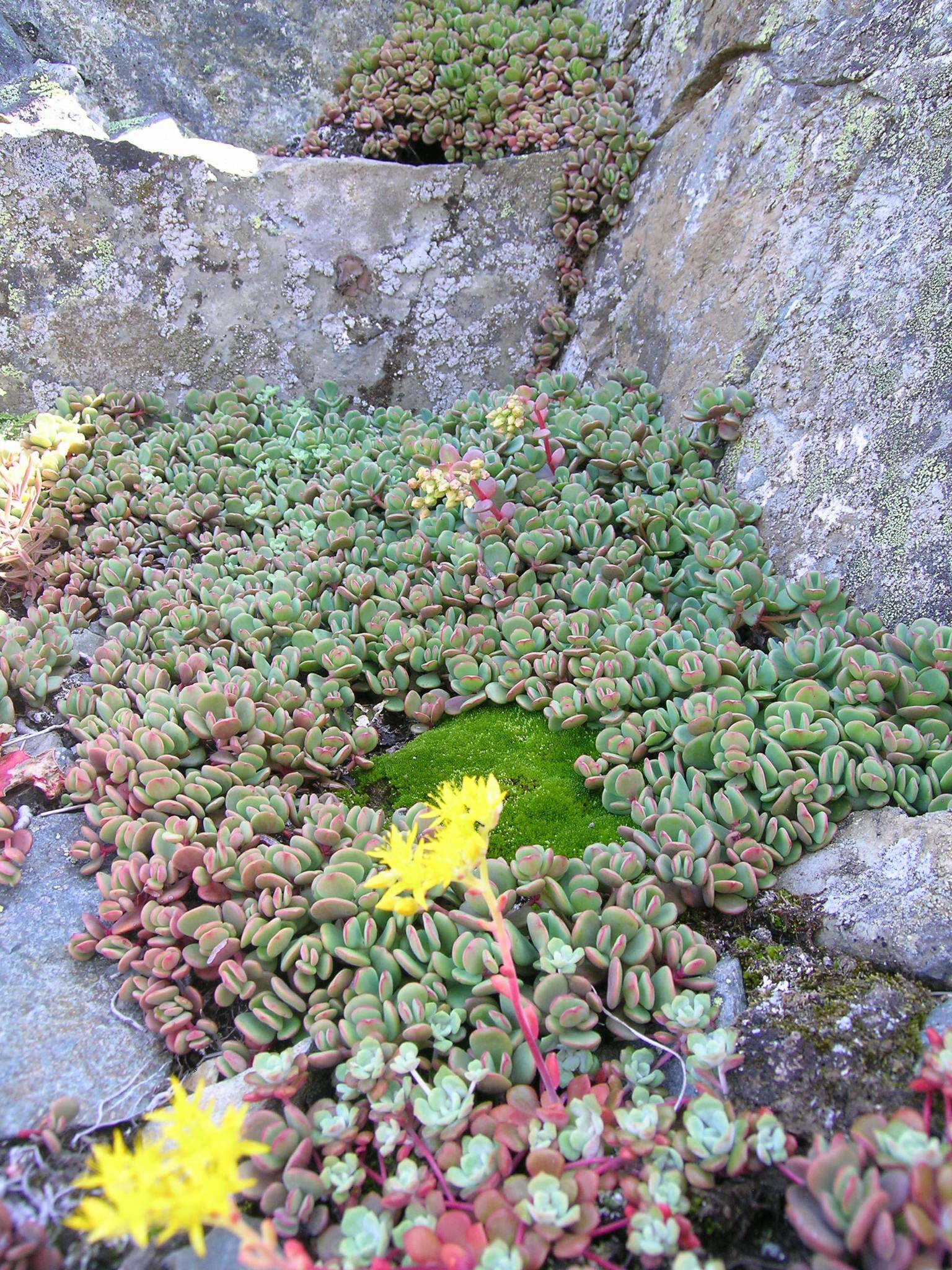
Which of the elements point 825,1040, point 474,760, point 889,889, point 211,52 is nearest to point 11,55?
point 211,52

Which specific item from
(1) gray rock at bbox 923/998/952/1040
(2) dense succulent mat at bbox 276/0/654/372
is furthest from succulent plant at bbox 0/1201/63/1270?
(2) dense succulent mat at bbox 276/0/654/372

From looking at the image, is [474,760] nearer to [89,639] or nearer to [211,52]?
[89,639]

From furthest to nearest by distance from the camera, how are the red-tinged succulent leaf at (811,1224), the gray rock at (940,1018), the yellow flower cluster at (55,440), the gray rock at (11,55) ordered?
the gray rock at (11,55)
the yellow flower cluster at (55,440)
the gray rock at (940,1018)
the red-tinged succulent leaf at (811,1224)

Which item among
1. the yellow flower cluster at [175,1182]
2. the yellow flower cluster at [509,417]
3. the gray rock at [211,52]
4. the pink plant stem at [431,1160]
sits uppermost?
the gray rock at [211,52]

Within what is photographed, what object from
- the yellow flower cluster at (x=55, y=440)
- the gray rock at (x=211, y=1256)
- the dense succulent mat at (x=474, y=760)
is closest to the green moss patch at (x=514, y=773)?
the dense succulent mat at (x=474, y=760)

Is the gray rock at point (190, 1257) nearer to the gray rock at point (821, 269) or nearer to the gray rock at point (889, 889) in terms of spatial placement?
the gray rock at point (889, 889)

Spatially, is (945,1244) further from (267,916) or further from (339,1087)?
(267,916)

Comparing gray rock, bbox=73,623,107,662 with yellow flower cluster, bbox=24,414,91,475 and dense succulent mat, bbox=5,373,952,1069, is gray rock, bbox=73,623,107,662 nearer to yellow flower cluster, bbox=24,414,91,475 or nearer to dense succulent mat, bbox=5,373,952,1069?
dense succulent mat, bbox=5,373,952,1069

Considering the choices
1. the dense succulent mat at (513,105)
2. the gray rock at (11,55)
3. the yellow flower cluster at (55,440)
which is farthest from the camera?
the gray rock at (11,55)

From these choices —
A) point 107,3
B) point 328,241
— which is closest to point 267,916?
point 328,241
